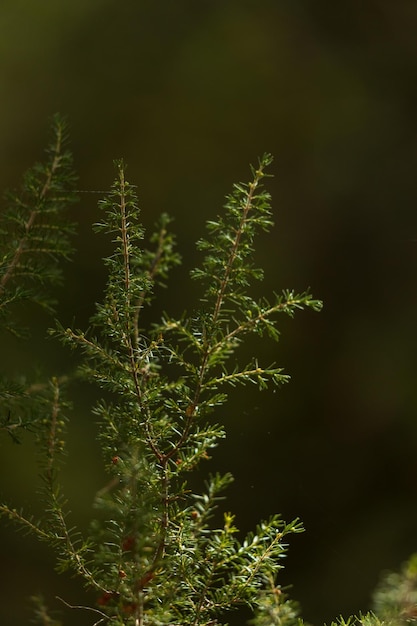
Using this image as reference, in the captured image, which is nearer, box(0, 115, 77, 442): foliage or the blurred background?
box(0, 115, 77, 442): foliage

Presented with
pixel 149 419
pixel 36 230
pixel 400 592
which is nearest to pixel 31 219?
pixel 36 230

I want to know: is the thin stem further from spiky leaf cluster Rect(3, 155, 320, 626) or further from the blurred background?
the blurred background

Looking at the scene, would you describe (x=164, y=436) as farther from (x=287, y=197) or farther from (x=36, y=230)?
(x=287, y=197)

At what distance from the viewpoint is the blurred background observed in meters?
1.17

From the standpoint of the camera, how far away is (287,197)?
126cm

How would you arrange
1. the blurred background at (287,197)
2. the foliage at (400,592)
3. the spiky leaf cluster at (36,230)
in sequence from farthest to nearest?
the blurred background at (287,197), the spiky leaf cluster at (36,230), the foliage at (400,592)

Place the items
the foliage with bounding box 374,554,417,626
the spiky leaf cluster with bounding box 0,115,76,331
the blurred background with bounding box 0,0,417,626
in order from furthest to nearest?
1. the blurred background with bounding box 0,0,417,626
2. the spiky leaf cluster with bounding box 0,115,76,331
3. the foliage with bounding box 374,554,417,626

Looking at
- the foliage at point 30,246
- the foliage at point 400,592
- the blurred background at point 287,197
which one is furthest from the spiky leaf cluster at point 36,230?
the blurred background at point 287,197

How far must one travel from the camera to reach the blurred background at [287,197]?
1.17m

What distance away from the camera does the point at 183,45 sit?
49.0 inches

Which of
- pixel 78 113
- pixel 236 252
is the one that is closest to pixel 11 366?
pixel 78 113

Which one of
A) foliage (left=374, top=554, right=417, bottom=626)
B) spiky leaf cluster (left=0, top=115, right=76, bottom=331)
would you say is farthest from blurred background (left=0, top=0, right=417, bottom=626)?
foliage (left=374, top=554, right=417, bottom=626)

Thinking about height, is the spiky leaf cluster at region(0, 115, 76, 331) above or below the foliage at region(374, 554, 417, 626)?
above

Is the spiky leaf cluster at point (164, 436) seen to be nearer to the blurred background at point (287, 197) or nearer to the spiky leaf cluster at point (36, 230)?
the spiky leaf cluster at point (36, 230)
